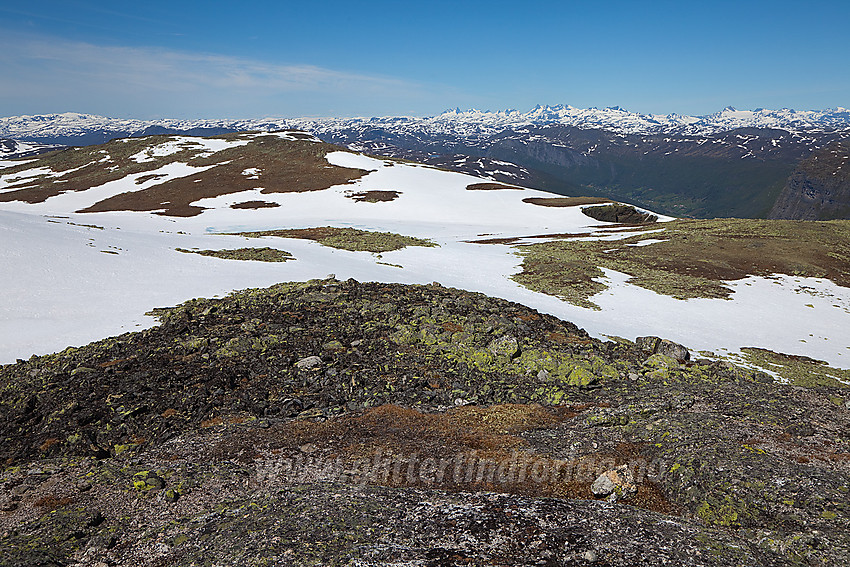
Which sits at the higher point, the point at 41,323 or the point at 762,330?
the point at 41,323

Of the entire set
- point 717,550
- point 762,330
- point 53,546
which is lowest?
point 762,330

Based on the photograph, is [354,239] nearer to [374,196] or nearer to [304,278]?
[304,278]

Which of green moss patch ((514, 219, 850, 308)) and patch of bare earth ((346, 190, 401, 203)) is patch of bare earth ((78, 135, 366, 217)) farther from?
green moss patch ((514, 219, 850, 308))

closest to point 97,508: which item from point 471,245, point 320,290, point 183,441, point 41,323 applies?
point 183,441

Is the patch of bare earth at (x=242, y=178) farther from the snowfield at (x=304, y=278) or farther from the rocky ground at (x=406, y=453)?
the rocky ground at (x=406, y=453)

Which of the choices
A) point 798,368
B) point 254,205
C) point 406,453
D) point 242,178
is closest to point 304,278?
point 406,453

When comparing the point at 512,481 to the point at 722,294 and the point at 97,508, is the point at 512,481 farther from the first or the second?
the point at 722,294
